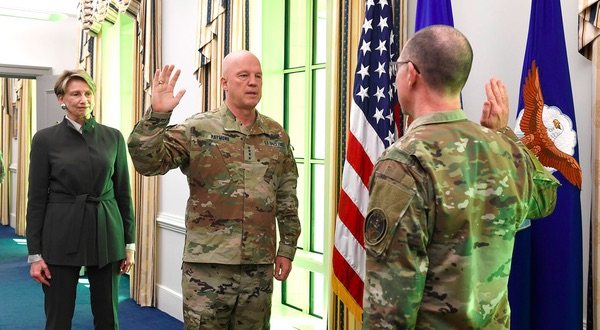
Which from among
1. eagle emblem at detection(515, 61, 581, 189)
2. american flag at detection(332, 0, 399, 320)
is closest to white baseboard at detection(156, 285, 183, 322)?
american flag at detection(332, 0, 399, 320)

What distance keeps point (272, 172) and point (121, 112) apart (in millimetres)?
3995

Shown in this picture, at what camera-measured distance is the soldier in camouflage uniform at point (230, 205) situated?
7.62 ft

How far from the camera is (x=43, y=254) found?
2.74 metres

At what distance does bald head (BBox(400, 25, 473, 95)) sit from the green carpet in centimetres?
342

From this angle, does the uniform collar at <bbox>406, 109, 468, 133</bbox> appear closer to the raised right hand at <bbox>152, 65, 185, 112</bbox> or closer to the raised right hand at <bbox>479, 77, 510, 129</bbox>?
the raised right hand at <bbox>479, 77, 510, 129</bbox>

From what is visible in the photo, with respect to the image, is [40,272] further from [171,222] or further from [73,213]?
[171,222]

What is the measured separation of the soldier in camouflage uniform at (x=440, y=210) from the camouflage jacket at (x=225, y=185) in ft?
3.42

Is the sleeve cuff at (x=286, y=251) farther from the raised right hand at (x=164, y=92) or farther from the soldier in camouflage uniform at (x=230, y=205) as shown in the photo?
the raised right hand at (x=164, y=92)

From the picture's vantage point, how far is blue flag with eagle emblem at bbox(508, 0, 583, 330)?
2.03 m

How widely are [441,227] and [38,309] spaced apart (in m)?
4.32

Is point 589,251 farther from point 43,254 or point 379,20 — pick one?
point 43,254

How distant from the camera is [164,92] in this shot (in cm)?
211

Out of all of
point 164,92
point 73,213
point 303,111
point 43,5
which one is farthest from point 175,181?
point 43,5

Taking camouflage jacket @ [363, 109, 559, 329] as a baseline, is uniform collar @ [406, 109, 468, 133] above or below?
above
